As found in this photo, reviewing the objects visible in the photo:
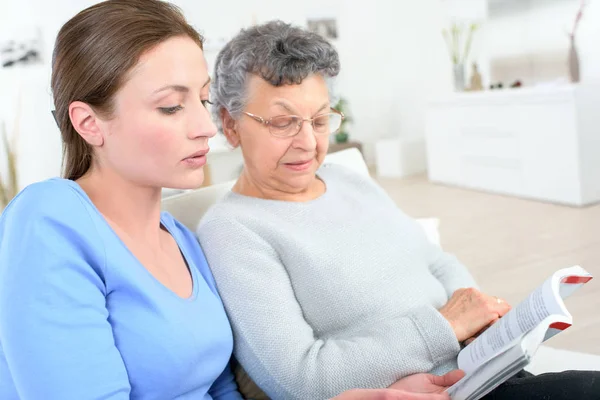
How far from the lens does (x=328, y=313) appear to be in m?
1.40

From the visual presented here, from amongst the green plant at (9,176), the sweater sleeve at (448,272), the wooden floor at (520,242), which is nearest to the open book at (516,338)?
the sweater sleeve at (448,272)

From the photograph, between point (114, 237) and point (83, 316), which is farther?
point (114, 237)

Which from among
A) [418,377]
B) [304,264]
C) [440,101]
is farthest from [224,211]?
[440,101]

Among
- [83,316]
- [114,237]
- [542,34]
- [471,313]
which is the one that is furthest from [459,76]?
[83,316]

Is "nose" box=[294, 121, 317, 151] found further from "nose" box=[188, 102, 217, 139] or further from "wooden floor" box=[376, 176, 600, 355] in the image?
"wooden floor" box=[376, 176, 600, 355]

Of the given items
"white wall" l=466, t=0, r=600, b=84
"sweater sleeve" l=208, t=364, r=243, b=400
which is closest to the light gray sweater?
"sweater sleeve" l=208, t=364, r=243, b=400

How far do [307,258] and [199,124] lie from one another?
0.40 metres

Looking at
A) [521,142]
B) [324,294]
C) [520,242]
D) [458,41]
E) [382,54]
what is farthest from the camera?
[382,54]

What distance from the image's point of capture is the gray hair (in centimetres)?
148

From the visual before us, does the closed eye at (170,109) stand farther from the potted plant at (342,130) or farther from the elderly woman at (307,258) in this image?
the potted plant at (342,130)

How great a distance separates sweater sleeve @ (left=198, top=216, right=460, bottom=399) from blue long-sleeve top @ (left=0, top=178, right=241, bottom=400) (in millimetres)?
103

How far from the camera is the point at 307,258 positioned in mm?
1405

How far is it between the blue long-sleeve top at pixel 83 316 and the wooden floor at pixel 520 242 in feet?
6.13

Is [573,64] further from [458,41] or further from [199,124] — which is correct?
[199,124]
